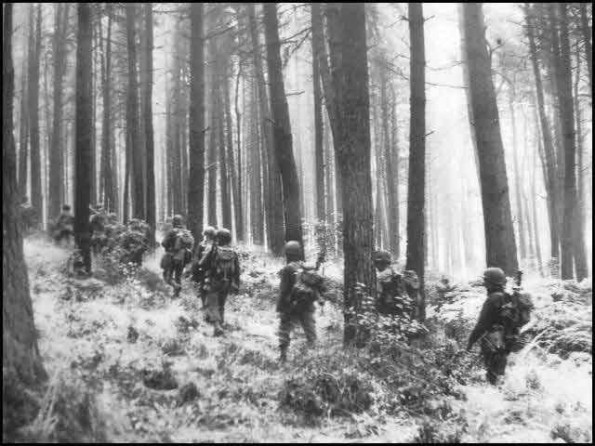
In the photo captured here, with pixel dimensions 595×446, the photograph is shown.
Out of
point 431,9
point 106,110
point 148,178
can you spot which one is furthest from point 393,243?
point 106,110

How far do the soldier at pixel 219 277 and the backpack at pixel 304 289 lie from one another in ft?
5.08

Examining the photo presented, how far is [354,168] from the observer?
736cm

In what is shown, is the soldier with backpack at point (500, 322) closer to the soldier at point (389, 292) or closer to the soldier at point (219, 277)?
the soldier at point (389, 292)

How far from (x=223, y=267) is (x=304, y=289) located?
5.87ft

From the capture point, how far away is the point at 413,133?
9.68 m

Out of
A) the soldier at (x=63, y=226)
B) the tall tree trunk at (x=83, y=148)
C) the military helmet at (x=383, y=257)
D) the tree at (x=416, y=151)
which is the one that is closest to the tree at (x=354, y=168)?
the military helmet at (x=383, y=257)

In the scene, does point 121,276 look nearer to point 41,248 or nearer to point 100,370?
point 41,248

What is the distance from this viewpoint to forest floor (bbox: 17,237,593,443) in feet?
14.9

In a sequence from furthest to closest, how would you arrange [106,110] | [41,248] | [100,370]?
1. [106,110]
2. [41,248]
3. [100,370]

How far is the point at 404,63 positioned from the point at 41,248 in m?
15.7

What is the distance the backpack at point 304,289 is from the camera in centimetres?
753

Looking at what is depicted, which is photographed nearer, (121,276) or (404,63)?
(121,276)

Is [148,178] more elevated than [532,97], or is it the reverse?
[532,97]

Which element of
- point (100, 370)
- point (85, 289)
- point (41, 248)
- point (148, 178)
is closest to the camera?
point (100, 370)
